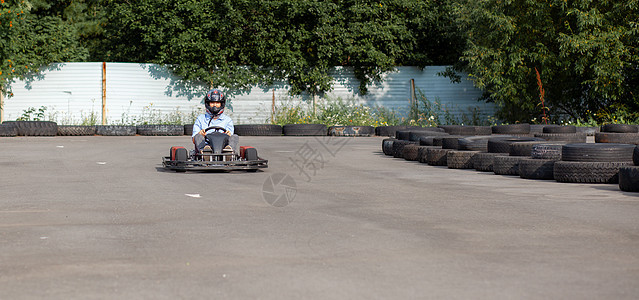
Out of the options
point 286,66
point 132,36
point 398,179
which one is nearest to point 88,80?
point 132,36

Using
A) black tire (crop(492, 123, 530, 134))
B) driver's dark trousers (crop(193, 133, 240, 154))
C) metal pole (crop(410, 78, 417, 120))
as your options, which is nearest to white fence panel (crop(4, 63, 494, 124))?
metal pole (crop(410, 78, 417, 120))

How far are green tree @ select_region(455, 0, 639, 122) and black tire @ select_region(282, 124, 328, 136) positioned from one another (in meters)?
5.54

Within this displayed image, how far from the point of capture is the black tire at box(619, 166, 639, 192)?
909 cm

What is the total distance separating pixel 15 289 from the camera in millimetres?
4332

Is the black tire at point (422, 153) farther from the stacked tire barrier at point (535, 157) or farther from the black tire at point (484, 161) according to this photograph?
the black tire at point (484, 161)

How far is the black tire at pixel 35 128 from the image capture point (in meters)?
23.2

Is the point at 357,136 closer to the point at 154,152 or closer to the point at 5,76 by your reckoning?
the point at 154,152

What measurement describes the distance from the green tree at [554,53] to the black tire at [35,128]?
13.7m

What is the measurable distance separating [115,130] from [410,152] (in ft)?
41.0

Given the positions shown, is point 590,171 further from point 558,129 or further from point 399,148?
point 558,129

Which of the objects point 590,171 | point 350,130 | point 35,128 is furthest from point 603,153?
point 35,128

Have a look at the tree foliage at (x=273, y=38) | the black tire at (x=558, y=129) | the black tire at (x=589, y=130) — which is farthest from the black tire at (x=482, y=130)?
the tree foliage at (x=273, y=38)

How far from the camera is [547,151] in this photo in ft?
37.6

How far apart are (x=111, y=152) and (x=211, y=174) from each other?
5.58 metres
